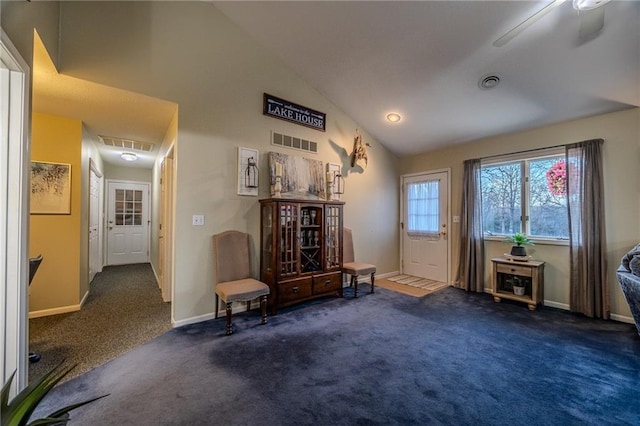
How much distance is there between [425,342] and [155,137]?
445 cm

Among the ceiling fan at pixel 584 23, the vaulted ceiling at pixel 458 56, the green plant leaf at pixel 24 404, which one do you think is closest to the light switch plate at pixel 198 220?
the green plant leaf at pixel 24 404

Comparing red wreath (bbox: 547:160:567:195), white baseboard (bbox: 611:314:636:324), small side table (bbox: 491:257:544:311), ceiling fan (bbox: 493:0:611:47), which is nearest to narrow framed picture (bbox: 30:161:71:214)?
ceiling fan (bbox: 493:0:611:47)

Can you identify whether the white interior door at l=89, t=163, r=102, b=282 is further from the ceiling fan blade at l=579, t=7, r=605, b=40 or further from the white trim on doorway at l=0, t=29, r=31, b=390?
the ceiling fan blade at l=579, t=7, r=605, b=40

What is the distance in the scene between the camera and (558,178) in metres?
3.55

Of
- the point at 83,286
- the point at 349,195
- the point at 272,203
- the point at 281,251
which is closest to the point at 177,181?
the point at 272,203

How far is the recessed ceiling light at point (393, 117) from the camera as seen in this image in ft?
13.6

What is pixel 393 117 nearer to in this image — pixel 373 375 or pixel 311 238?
pixel 311 238

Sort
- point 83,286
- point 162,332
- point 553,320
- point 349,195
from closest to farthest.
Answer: point 162,332 < point 553,320 < point 83,286 < point 349,195

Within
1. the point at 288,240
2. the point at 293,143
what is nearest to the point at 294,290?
the point at 288,240

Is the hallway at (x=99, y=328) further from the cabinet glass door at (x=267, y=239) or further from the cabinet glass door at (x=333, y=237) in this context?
the cabinet glass door at (x=333, y=237)

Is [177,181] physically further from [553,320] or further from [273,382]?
[553,320]

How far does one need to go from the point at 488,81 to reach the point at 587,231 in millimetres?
2179

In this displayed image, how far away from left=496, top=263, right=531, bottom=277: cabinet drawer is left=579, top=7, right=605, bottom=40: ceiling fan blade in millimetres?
2629

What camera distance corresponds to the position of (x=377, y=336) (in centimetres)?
266
